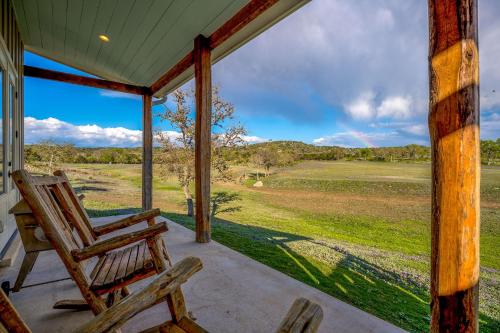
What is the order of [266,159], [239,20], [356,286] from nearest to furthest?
[239,20]
[356,286]
[266,159]

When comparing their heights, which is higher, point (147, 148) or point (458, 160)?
point (147, 148)

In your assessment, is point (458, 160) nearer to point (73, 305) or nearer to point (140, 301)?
point (140, 301)

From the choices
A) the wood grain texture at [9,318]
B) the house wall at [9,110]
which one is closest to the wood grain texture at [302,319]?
the wood grain texture at [9,318]

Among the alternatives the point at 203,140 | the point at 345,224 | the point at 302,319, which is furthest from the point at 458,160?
the point at 345,224

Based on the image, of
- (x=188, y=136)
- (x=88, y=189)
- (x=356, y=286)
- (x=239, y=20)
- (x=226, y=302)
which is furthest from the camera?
(x=88, y=189)

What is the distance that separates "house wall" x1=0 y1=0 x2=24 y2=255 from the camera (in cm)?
277

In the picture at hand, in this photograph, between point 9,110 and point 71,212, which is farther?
point 9,110

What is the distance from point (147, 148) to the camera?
204 inches

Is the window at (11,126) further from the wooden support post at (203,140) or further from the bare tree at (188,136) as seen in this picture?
the bare tree at (188,136)

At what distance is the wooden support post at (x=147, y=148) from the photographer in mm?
5109

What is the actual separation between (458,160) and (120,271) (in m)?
1.63

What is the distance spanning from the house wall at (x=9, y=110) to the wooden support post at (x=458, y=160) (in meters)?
3.46

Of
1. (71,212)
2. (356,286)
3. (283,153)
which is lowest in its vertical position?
(356,286)

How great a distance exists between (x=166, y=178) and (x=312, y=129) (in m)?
25.9
